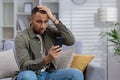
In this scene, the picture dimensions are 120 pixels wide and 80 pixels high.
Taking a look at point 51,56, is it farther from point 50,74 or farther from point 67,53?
point 67,53

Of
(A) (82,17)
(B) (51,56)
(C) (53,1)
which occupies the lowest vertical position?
(B) (51,56)

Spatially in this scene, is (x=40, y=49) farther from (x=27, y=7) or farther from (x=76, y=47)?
(x=27, y=7)

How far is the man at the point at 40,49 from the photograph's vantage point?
1905 millimetres

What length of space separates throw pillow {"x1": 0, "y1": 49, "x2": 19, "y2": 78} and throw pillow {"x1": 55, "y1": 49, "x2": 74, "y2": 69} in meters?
0.62

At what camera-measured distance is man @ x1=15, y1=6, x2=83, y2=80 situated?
1.91m

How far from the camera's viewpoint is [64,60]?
2449mm

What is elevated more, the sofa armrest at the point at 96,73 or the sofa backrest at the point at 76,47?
the sofa backrest at the point at 76,47

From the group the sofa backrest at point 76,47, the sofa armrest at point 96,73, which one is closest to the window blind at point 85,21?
the sofa backrest at point 76,47

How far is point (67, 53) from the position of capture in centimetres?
250

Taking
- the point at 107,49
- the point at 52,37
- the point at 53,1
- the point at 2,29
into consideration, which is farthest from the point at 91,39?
the point at 52,37

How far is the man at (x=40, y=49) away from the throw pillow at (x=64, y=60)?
221mm

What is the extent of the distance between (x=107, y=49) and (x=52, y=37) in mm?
2007

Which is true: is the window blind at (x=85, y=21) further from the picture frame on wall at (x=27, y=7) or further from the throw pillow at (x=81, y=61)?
the throw pillow at (x=81, y=61)

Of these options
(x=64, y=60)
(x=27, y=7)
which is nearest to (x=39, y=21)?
(x=64, y=60)
